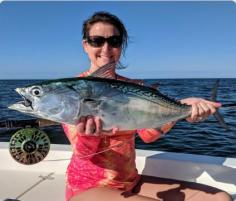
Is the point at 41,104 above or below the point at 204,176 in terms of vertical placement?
above

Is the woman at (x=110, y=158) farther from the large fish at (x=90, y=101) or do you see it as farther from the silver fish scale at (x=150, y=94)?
the large fish at (x=90, y=101)

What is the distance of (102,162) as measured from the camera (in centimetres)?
290

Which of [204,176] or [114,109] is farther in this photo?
[204,176]

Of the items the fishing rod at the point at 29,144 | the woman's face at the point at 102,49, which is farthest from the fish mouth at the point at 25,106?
the fishing rod at the point at 29,144

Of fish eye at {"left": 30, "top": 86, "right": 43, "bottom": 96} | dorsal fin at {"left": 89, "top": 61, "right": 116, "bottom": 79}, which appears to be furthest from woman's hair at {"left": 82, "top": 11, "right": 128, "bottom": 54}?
fish eye at {"left": 30, "top": 86, "right": 43, "bottom": 96}

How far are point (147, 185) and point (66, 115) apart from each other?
120 cm

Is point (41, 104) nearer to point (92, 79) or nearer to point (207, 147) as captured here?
point (92, 79)

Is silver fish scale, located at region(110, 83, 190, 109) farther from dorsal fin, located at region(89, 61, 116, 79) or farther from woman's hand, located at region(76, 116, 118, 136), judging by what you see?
woman's hand, located at region(76, 116, 118, 136)

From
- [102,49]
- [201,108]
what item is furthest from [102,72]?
[201,108]

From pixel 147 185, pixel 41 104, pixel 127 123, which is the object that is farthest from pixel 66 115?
pixel 147 185

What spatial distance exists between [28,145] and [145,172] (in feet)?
3.99

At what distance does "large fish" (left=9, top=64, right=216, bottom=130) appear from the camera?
2217 mm

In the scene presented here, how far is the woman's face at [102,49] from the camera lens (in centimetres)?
292

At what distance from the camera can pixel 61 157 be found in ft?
14.1
